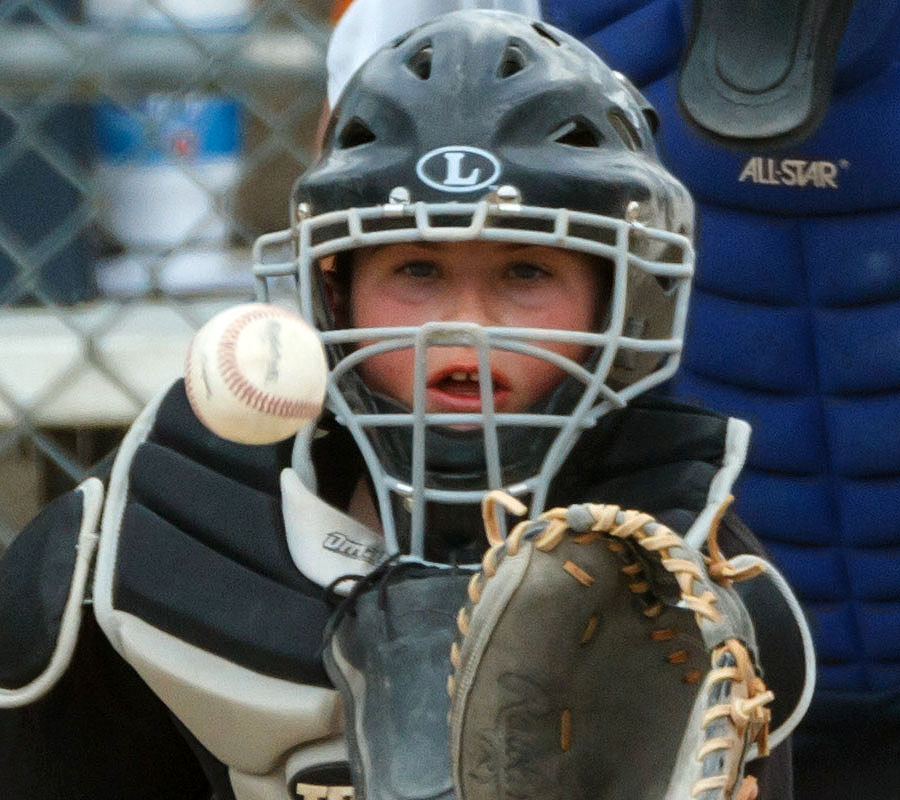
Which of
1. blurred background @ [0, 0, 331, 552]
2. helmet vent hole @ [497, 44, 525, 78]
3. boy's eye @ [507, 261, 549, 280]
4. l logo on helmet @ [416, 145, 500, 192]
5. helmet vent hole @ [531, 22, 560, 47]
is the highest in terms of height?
helmet vent hole @ [531, 22, 560, 47]

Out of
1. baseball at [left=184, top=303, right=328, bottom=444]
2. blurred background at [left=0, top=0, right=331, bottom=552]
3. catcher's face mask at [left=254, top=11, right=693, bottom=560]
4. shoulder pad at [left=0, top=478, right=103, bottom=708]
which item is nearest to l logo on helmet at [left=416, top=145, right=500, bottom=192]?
catcher's face mask at [left=254, top=11, right=693, bottom=560]

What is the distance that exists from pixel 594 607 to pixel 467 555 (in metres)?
0.33

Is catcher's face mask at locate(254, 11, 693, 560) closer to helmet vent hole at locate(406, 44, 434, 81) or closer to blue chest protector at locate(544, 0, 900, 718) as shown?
helmet vent hole at locate(406, 44, 434, 81)

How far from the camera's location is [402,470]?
183 centimetres

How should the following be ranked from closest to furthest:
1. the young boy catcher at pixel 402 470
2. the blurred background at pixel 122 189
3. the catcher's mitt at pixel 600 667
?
the catcher's mitt at pixel 600 667 < the young boy catcher at pixel 402 470 < the blurred background at pixel 122 189

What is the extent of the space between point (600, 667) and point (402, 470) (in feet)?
1.18

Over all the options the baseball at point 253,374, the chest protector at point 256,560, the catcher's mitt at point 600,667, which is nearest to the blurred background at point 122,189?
the chest protector at point 256,560

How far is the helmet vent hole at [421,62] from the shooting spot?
1.92m

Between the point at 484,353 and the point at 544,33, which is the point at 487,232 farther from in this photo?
the point at 544,33

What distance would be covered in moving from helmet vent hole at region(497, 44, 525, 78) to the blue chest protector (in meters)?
0.42

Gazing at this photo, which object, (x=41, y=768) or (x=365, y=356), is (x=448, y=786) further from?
(x=41, y=768)

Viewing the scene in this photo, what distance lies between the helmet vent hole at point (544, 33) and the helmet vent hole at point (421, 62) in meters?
0.12

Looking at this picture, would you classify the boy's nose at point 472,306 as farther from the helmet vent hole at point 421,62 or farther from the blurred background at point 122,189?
the blurred background at point 122,189

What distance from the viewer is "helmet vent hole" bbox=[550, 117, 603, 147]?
6.11 ft
